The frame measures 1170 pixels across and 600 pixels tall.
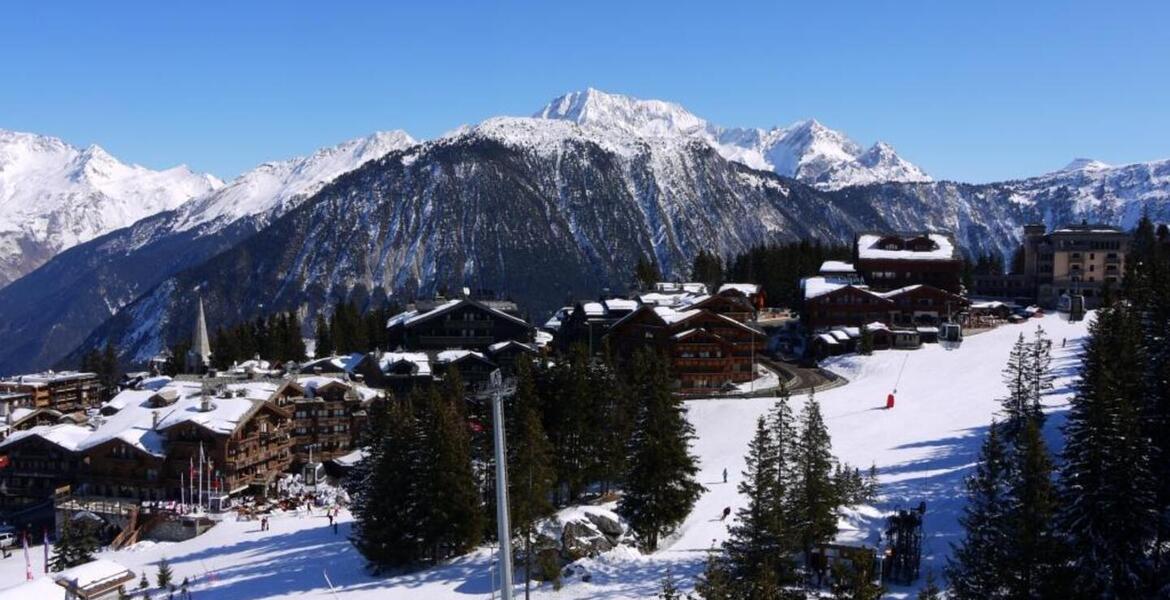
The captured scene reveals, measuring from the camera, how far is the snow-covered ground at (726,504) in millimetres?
43000

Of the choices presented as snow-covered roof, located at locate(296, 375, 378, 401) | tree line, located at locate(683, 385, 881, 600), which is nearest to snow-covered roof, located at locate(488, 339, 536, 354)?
snow-covered roof, located at locate(296, 375, 378, 401)

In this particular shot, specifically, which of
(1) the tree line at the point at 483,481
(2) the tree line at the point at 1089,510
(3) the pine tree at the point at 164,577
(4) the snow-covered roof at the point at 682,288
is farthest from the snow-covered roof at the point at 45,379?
(2) the tree line at the point at 1089,510

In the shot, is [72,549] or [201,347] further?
[201,347]

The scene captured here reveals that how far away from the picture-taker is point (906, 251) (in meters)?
115

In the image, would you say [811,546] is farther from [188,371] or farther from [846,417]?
[188,371]

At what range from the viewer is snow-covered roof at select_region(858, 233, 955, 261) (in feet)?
367

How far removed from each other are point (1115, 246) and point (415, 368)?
92725mm

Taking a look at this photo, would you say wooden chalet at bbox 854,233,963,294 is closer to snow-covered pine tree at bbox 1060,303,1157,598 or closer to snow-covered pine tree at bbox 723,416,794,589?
snow-covered pine tree at bbox 1060,303,1157,598

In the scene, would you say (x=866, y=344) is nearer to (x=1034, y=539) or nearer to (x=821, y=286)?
(x=821, y=286)

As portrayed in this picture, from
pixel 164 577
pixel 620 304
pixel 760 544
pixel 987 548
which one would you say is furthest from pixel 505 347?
pixel 987 548

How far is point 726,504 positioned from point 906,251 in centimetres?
7294

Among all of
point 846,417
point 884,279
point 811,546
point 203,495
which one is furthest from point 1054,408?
point 203,495

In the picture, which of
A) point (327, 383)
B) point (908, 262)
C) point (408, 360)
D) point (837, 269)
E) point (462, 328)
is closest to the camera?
point (327, 383)

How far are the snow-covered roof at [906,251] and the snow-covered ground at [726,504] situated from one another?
24.5 metres
